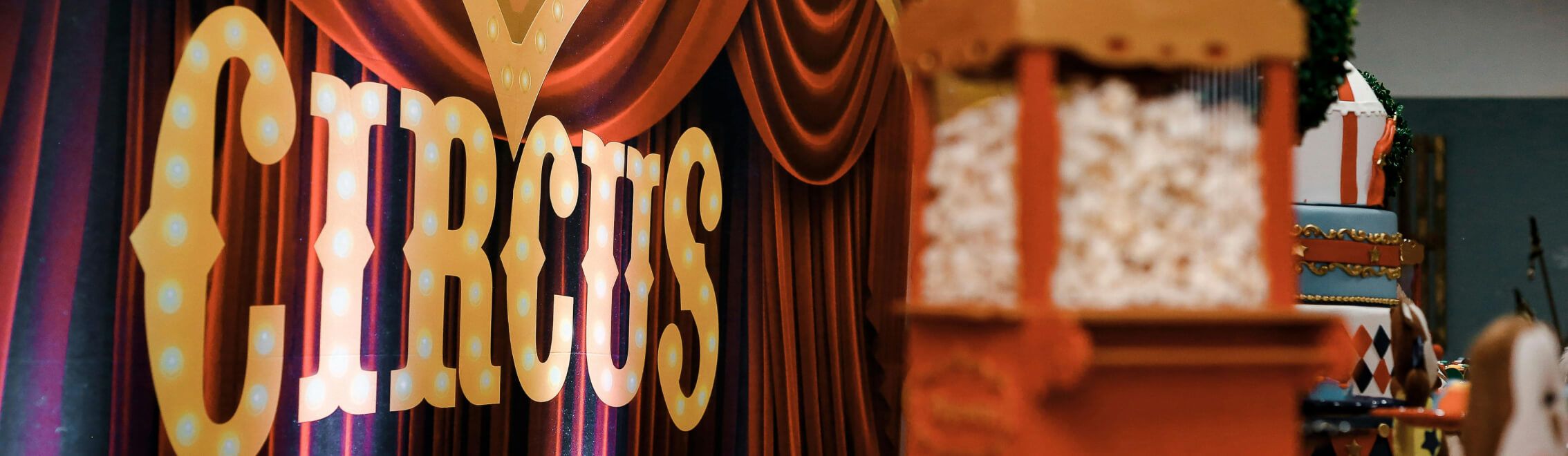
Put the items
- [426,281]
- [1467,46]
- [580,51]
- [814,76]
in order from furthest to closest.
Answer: [1467,46] → [814,76] → [580,51] → [426,281]

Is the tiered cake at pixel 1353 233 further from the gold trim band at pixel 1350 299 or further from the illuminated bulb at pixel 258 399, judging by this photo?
the illuminated bulb at pixel 258 399

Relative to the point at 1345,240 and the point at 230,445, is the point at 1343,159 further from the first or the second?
the point at 230,445

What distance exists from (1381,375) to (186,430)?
306cm

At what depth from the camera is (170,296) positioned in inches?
82.1

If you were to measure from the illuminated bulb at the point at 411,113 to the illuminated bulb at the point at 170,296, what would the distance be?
0.66 m

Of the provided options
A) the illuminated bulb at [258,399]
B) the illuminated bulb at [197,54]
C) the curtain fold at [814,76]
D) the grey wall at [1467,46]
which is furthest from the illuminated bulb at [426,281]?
the grey wall at [1467,46]

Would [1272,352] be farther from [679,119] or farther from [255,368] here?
[679,119]

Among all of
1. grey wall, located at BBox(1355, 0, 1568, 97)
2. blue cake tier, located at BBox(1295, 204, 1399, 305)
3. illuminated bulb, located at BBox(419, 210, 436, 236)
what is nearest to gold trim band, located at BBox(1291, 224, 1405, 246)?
blue cake tier, located at BBox(1295, 204, 1399, 305)

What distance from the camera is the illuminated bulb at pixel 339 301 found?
2.44 m

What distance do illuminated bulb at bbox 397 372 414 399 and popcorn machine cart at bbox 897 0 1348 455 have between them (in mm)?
1400

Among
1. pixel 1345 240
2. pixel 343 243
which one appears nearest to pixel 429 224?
pixel 343 243

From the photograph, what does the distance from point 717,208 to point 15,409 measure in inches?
90.6

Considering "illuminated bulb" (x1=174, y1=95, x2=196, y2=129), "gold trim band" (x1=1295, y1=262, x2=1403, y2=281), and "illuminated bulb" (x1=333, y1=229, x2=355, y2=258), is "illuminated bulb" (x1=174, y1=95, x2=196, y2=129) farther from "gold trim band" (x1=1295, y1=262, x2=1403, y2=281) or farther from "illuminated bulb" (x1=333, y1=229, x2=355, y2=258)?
"gold trim band" (x1=1295, y1=262, x2=1403, y2=281)

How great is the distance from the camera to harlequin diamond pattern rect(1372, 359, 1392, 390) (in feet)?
11.0
